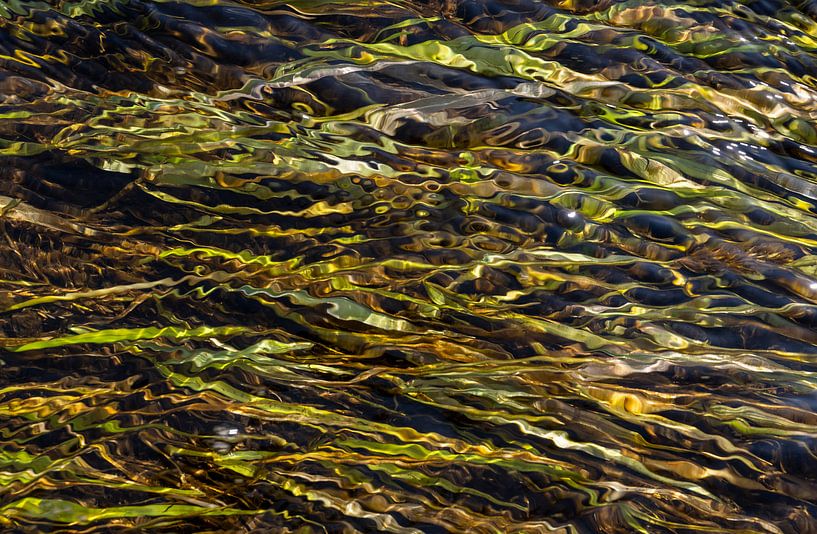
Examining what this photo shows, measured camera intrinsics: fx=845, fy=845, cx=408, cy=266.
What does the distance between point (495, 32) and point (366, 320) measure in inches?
59.9

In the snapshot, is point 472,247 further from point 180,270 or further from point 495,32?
point 495,32

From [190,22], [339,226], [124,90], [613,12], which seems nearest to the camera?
[339,226]

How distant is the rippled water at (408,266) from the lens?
187 centimetres

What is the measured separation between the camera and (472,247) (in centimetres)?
250

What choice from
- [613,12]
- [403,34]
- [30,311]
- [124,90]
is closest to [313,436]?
[30,311]

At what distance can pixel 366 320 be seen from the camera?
7.45 ft

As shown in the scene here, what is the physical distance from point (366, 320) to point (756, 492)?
3.39 feet

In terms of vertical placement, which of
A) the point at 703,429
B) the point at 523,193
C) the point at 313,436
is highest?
the point at 523,193

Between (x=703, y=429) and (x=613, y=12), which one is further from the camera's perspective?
(x=613, y=12)

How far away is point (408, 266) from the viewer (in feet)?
7.98

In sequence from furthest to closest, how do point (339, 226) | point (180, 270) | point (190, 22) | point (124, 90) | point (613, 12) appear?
point (613, 12)
point (190, 22)
point (124, 90)
point (339, 226)
point (180, 270)

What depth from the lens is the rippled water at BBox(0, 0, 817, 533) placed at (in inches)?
73.7

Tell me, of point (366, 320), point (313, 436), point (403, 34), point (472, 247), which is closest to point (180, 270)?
point (366, 320)

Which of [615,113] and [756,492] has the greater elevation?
[615,113]
